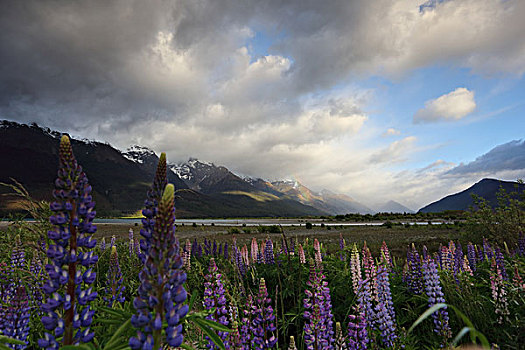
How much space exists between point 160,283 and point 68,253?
80cm

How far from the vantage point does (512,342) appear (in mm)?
3461

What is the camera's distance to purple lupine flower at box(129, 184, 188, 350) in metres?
1.40

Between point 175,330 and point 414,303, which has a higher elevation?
point 175,330

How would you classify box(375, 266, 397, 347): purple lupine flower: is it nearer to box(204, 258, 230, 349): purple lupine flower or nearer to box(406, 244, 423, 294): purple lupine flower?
box(406, 244, 423, 294): purple lupine flower

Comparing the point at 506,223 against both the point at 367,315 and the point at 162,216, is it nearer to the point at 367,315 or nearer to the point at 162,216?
the point at 367,315

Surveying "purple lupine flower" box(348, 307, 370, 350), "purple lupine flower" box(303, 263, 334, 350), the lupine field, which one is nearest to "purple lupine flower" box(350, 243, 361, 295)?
the lupine field

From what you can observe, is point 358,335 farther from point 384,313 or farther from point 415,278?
point 415,278

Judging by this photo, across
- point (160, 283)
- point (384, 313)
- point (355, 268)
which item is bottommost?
point (384, 313)

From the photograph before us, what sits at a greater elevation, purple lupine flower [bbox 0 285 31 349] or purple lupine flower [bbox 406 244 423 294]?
purple lupine flower [bbox 0 285 31 349]

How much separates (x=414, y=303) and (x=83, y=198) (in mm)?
6054

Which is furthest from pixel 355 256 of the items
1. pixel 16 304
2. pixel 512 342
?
pixel 16 304

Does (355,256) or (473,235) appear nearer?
(355,256)

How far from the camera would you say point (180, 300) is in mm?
1475

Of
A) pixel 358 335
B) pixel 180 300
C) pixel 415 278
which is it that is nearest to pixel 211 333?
pixel 180 300
